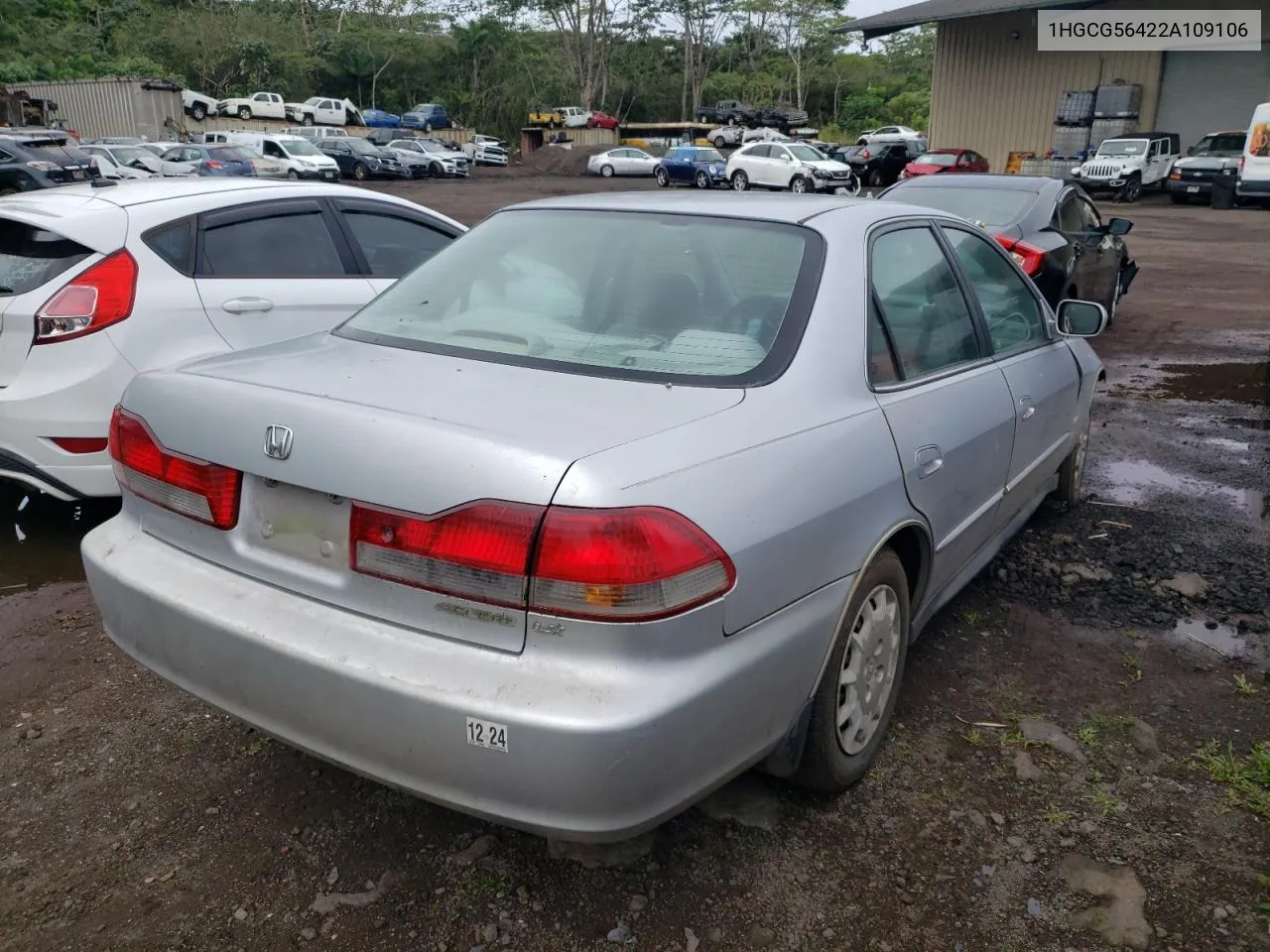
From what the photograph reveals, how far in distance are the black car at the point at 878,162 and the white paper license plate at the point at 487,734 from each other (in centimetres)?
3473

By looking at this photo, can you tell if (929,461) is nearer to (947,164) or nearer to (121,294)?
(121,294)

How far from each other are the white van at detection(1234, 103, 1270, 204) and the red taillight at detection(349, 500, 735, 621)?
27.9 metres

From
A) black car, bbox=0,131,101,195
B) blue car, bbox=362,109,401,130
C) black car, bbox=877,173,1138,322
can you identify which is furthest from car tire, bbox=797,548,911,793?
blue car, bbox=362,109,401,130

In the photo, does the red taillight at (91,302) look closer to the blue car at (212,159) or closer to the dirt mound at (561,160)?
the blue car at (212,159)

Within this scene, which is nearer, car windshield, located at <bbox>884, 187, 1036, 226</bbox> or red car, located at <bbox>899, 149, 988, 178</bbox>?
car windshield, located at <bbox>884, 187, 1036, 226</bbox>

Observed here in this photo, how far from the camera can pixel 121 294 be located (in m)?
4.30

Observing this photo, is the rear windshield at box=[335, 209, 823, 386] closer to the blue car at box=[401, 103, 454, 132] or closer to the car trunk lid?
the car trunk lid

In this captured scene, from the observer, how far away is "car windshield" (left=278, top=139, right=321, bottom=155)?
32.7 m

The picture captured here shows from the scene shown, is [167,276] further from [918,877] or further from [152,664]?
[918,877]

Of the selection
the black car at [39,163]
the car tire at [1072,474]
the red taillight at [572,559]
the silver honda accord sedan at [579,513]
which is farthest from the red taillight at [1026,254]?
the black car at [39,163]

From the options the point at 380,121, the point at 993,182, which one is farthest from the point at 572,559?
the point at 380,121

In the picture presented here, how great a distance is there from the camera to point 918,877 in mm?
2510

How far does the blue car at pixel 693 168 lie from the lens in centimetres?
3456

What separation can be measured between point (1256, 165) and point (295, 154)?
27474mm
